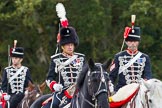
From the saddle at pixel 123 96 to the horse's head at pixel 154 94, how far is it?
0.30 m

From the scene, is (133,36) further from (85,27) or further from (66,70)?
(85,27)

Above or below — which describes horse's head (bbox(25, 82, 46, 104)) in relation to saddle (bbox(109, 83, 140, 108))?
below

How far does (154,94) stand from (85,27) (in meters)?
14.6

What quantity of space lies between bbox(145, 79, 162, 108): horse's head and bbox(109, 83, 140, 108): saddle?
299 mm

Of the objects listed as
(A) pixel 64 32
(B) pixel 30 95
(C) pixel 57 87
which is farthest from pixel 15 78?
(C) pixel 57 87

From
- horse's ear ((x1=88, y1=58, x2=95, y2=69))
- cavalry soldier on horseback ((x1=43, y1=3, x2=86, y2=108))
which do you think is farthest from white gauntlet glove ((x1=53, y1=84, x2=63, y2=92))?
horse's ear ((x1=88, y1=58, x2=95, y2=69))

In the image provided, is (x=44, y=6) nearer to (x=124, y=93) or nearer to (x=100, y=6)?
(x=100, y=6)

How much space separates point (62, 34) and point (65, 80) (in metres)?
0.81

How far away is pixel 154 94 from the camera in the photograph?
12.6 meters

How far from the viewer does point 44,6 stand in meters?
26.8

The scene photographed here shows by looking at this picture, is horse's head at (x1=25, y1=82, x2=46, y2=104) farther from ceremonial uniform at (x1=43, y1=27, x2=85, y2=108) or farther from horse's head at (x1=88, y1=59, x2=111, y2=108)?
horse's head at (x1=88, y1=59, x2=111, y2=108)

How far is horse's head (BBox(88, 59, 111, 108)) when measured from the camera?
1106 cm

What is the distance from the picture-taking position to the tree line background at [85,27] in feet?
86.2

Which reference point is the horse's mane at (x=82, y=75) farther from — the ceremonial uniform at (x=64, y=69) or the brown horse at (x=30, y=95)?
the brown horse at (x=30, y=95)
